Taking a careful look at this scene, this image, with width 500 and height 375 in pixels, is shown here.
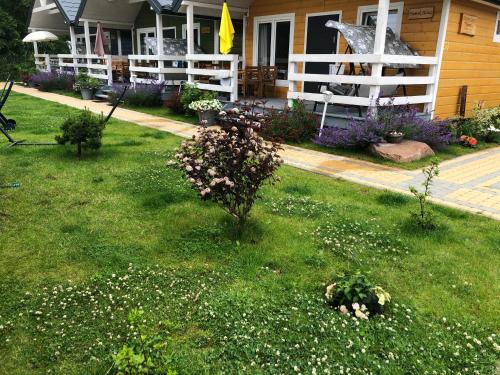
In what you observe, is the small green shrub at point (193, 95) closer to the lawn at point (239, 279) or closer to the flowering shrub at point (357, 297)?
the lawn at point (239, 279)

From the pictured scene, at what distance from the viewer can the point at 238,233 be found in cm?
422

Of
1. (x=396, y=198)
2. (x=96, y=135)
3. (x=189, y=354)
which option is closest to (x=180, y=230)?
(x=189, y=354)

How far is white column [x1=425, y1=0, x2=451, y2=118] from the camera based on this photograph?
8.81 meters

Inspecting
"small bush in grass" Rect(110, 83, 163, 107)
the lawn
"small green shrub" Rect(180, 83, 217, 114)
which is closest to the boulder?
the lawn

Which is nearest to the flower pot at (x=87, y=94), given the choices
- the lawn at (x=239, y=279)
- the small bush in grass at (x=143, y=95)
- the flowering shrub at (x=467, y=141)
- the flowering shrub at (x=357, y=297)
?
the small bush in grass at (x=143, y=95)

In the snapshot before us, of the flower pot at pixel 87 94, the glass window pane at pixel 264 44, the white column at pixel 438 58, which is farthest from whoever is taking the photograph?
the flower pot at pixel 87 94

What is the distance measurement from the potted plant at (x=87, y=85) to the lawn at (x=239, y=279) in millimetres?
11496

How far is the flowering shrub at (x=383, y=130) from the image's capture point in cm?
766

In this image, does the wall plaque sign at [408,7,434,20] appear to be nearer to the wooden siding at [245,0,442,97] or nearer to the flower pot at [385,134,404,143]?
the wooden siding at [245,0,442,97]

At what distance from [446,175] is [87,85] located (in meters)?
13.7

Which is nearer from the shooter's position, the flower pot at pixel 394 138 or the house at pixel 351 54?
the flower pot at pixel 394 138

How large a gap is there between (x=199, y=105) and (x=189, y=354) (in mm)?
8171

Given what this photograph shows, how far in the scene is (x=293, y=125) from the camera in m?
8.71

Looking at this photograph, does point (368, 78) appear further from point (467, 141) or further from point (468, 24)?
point (468, 24)
